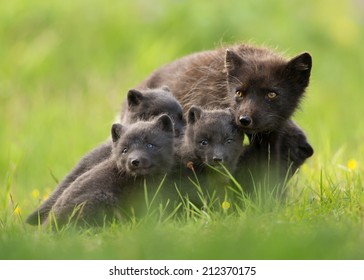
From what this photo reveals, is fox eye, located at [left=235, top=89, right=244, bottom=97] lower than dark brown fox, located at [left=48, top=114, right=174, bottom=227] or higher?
higher

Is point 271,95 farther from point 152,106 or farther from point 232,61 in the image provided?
point 152,106

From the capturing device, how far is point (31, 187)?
14.3 m

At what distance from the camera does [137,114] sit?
32.8 ft

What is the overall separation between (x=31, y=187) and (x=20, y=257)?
23.8ft

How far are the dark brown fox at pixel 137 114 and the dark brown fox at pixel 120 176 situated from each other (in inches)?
28.5

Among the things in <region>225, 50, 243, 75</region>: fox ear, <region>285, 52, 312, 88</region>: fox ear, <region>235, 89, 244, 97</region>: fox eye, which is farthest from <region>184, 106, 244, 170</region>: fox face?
<region>285, 52, 312, 88</region>: fox ear

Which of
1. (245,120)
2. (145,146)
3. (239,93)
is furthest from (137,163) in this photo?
(239,93)

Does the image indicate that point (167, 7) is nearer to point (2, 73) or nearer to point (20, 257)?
point (2, 73)

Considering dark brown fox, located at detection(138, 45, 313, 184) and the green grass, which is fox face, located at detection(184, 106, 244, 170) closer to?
dark brown fox, located at detection(138, 45, 313, 184)

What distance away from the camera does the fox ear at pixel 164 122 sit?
903 centimetres

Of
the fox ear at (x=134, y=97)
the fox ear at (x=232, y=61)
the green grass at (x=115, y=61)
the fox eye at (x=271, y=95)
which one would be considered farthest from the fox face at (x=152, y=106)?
the green grass at (x=115, y=61)

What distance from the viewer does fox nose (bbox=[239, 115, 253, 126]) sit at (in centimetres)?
913

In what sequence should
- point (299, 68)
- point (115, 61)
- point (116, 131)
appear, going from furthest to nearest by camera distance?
point (115, 61) → point (299, 68) → point (116, 131)

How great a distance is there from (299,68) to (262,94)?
0.50m
